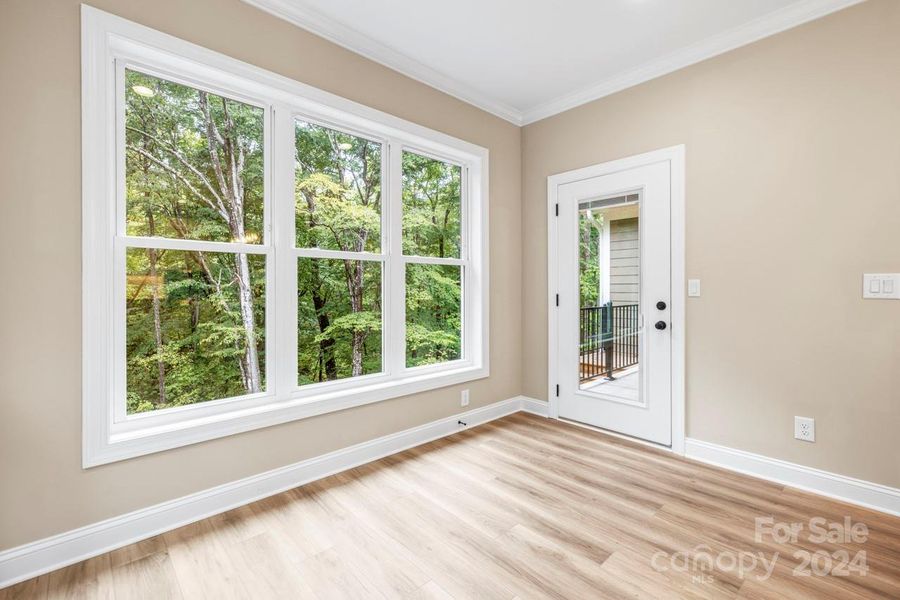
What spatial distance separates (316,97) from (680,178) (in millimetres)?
2479

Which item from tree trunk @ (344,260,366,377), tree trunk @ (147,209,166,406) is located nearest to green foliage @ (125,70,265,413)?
tree trunk @ (147,209,166,406)

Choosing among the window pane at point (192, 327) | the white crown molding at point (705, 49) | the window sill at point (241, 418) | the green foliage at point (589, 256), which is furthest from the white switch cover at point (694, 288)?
the window pane at point (192, 327)

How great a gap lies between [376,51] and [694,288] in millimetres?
2682

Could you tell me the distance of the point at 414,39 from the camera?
2.69m

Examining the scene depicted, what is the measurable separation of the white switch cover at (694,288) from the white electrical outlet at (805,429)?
906mm

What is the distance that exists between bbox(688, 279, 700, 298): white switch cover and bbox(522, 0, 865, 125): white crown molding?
1482mm

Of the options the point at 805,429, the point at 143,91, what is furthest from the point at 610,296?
the point at 143,91

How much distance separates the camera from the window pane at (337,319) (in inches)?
102

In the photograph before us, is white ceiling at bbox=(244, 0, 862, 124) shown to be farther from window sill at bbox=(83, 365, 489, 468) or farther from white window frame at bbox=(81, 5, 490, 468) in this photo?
window sill at bbox=(83, 365, 489, 468)

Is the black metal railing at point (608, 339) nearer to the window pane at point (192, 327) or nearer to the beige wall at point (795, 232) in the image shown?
the beige wall at point (795, 232)

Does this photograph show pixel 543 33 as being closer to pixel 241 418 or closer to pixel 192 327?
pixel 192 327

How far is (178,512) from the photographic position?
2014mm

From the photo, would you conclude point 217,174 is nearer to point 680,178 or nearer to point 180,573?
point 180,573

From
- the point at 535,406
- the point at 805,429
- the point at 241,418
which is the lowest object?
the point at 535,406
